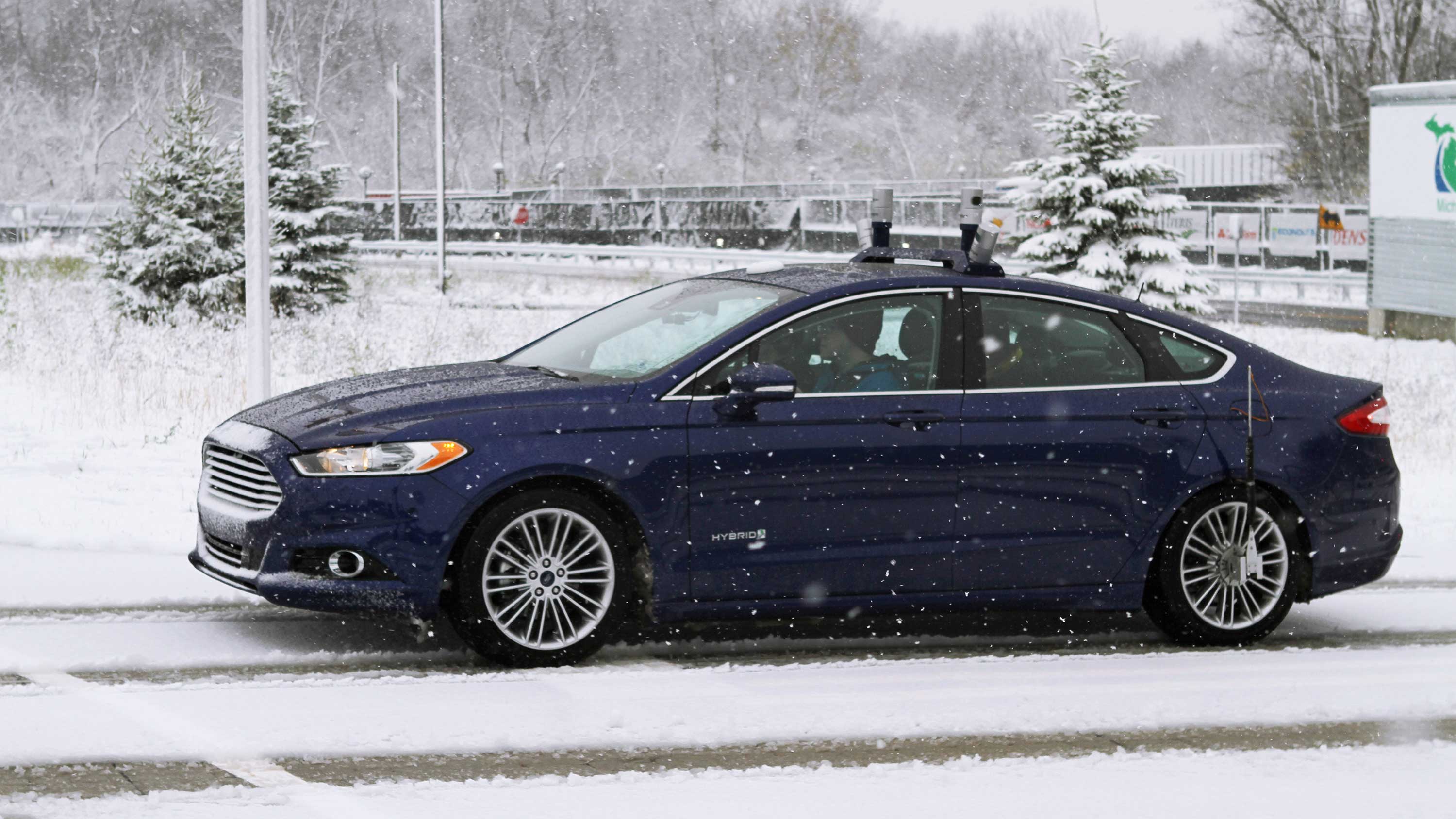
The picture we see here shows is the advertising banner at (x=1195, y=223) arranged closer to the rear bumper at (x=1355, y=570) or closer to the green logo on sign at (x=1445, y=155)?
the green logo on sign at (x=1445, y=155)

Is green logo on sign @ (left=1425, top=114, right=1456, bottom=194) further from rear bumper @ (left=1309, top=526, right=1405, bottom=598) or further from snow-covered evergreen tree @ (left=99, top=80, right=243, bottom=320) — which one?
rear bumper @ (left=1309, top=526, right=1405, bottom=598)

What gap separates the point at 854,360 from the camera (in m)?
7.12

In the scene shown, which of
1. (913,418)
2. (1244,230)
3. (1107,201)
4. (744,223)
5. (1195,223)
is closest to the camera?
(913,418)

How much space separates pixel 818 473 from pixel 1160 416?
1528 mm

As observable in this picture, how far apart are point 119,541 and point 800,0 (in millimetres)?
107530

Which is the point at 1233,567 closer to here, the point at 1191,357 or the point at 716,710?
the point at 1191,357

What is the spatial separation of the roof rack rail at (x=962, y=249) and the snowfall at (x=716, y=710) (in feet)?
5.11

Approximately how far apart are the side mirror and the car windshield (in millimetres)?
277

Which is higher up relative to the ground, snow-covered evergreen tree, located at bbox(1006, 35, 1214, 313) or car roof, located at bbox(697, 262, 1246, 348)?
snow-covered evergreen tree, located at bbox(1006, 35, 1214, 313)

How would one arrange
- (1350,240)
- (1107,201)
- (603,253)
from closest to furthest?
(1107,201)
(1350,240)
(603,253)

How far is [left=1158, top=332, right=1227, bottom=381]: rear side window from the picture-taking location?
299 inches

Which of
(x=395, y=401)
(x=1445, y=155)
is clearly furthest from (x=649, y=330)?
(x=1445, y=155)

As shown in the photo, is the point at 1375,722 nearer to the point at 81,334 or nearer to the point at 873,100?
the point at 81,334

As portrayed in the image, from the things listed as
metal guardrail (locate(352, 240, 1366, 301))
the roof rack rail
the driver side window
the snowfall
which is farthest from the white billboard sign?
the driver side window
